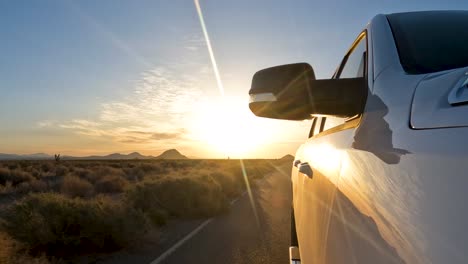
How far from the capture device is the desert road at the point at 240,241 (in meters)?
6.68

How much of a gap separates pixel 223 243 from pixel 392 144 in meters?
6.89

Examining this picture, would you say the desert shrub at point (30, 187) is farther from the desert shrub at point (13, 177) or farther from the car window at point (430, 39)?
the car window at point (430, 39)

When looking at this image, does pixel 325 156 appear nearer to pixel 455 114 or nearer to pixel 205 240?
pixel 455 114

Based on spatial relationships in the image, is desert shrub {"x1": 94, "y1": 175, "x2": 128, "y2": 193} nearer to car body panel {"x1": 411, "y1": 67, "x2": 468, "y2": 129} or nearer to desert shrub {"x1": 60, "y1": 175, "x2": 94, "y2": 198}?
desert shrub {"x1": 60, "y1": 175, "x2": 94, "y2": 198}

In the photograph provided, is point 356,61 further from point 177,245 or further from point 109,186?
point 109,186

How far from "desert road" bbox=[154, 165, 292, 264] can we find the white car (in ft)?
13.7

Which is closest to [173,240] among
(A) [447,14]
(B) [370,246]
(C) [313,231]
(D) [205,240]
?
(D) [205,240]

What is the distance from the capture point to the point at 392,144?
1268 mm

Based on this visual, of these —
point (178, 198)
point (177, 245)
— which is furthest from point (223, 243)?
point (178, 198)

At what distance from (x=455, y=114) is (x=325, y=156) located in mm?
1413

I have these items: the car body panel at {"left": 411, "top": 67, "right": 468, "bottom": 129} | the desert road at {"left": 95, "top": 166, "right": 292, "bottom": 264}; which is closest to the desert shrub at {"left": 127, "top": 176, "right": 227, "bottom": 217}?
the desert road at {"left": 95, "top": 166, "right": 292, "bottom": 264}

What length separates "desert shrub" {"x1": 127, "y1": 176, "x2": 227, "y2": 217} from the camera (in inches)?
478

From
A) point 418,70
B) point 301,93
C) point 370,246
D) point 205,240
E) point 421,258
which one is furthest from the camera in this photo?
point 205,240

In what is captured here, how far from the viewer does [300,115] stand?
2.08 metres
